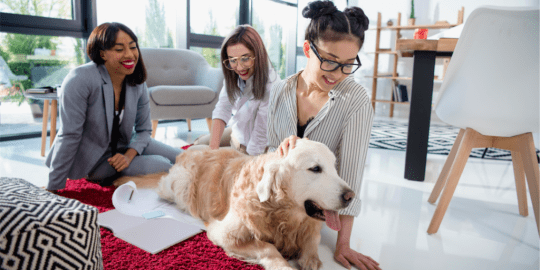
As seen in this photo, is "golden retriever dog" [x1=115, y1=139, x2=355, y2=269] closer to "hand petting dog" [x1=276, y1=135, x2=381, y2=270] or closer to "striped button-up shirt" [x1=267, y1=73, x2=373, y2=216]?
"hand petting dog" [x1=276, y1=135, x2=381, y2=270]

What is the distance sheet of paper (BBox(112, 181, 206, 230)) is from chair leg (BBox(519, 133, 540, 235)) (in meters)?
1.54

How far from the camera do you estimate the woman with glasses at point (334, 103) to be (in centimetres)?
133

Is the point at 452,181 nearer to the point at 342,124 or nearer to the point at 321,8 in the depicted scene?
the point at 342,124

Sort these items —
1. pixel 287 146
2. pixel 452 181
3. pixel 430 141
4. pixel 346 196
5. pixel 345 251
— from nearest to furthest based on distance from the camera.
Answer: pixel 346 196, pixel 287 146, pixel 345 251, pixel 452 181, pixel 430 141

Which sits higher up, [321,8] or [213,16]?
[213,16]

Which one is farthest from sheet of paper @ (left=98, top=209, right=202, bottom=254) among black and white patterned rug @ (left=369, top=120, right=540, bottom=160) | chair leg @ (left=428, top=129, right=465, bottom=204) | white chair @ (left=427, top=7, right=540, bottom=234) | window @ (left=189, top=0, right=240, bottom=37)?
window @ (left=189, top=0, right=240, bottom=37)

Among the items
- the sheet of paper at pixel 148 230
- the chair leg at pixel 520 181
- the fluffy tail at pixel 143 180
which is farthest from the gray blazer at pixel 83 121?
the chair leg at pixel 520 181

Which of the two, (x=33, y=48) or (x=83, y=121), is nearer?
(x=83, y=121)

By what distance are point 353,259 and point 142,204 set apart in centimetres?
122

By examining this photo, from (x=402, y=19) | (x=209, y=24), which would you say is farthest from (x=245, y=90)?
(x=402, y=19)

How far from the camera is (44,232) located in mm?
858

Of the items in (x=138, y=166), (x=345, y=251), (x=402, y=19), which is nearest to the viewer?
(x=345, y=251)

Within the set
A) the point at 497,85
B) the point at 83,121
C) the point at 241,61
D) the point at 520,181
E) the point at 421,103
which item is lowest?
the point at 520,181

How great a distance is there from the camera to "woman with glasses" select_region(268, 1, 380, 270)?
4.35 feet
